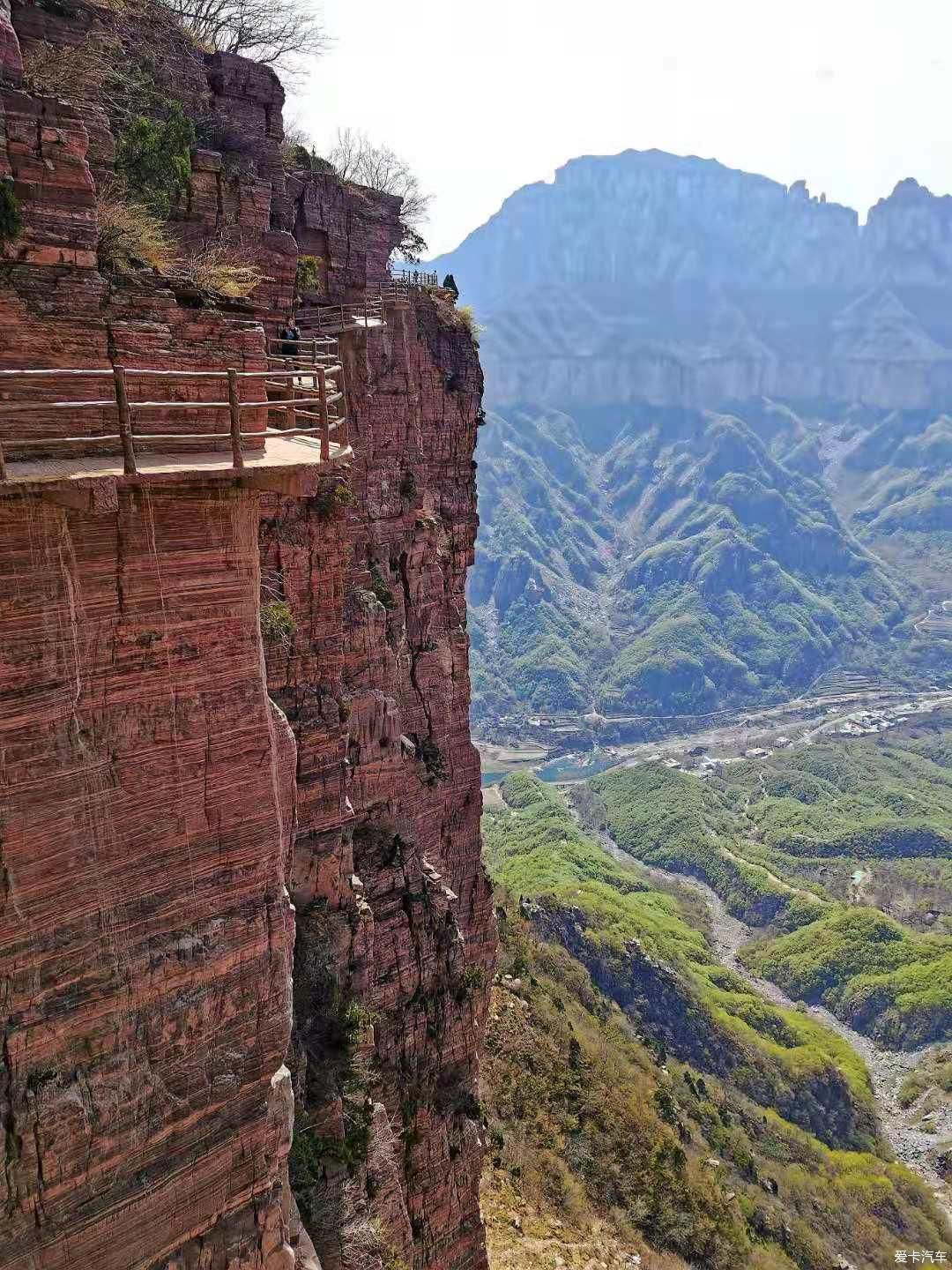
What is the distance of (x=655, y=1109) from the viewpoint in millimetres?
45031

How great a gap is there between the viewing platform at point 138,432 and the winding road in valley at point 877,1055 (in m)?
85.7

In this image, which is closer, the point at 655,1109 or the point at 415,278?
the point at 415,278

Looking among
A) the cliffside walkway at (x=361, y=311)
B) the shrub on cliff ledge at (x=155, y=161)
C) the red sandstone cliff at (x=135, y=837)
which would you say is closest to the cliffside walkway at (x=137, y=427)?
the red sandstone cliff at (x=135, y=837)

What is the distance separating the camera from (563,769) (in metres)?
185

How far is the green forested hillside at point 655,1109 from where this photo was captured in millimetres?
31703

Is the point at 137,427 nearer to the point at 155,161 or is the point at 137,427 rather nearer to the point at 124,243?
the point at 124,243

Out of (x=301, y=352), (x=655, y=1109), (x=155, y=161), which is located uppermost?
(x=155, y=161)

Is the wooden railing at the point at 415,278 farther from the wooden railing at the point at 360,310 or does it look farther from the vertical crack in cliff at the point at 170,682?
the vertical crack in cliff at the point at 170,682

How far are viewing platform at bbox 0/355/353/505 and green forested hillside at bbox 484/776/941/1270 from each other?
26.7m

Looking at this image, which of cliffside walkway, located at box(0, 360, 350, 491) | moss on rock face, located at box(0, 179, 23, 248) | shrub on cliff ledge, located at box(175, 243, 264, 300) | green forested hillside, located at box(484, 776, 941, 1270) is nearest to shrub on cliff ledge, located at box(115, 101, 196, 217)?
shrub on cliff ledge, located at box(175, 243, 264, 300)

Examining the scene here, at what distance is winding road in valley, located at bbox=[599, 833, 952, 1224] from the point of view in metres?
74.0

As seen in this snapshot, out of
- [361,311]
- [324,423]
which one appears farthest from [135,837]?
[361,311]

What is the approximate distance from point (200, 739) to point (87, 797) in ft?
4.71

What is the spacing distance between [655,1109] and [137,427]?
47.9 metres
